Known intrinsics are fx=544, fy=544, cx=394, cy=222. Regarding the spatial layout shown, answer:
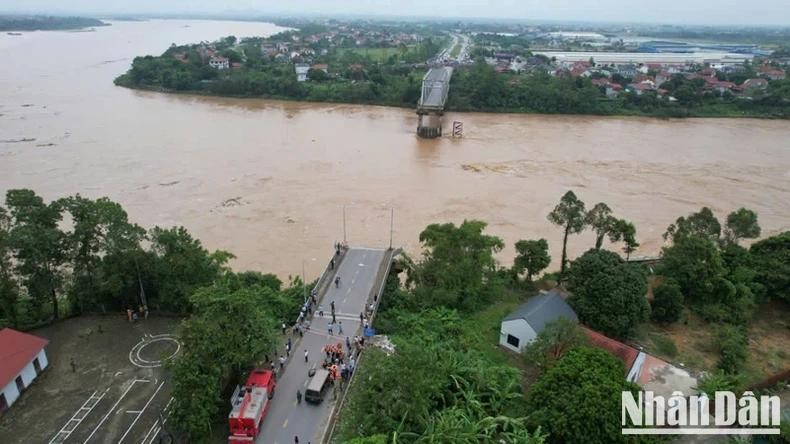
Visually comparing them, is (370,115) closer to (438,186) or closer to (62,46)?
(438,186)

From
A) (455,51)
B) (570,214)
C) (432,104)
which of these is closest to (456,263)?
(570,214)

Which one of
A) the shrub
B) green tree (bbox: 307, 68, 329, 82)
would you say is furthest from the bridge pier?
the shrub

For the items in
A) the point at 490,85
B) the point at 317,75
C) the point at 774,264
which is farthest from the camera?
the point at 317,75

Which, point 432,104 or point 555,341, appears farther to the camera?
point 432,104

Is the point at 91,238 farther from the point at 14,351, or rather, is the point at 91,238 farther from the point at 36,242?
the point at 14,351

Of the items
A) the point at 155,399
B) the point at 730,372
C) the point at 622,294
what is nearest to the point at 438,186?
the point at 622,294

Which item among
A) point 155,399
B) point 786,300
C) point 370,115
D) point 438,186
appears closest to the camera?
point 155,399
